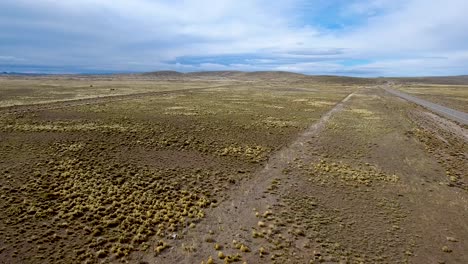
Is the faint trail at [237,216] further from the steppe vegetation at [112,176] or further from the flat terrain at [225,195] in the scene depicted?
the steppe vegetation at [112,176]

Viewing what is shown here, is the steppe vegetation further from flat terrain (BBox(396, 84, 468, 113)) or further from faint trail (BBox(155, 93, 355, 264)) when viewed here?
flat terrain (BBox(396, 84, 468, 113))

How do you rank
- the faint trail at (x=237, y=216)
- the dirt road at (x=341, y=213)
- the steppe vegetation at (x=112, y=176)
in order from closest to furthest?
the faint trail at (x=237, y=216) → the dirt road at (x=341, y=213) → the steppe vegetation at (x=112, y=176)

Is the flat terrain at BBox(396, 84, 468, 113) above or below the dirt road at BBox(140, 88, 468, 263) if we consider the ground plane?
above

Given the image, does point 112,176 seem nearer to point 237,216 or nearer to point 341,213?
point 237,216

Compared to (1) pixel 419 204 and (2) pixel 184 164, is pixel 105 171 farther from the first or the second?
(1) pixel 419 204

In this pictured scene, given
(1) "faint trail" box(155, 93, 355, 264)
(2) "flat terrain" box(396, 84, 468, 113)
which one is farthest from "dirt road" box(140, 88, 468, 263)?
(2) "flat terrain" box(396, 84, 468, 113)

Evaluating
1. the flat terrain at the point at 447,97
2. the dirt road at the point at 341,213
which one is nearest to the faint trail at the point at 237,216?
the dirt road at the point at 341,213

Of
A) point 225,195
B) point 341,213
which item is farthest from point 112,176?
point 341,213
